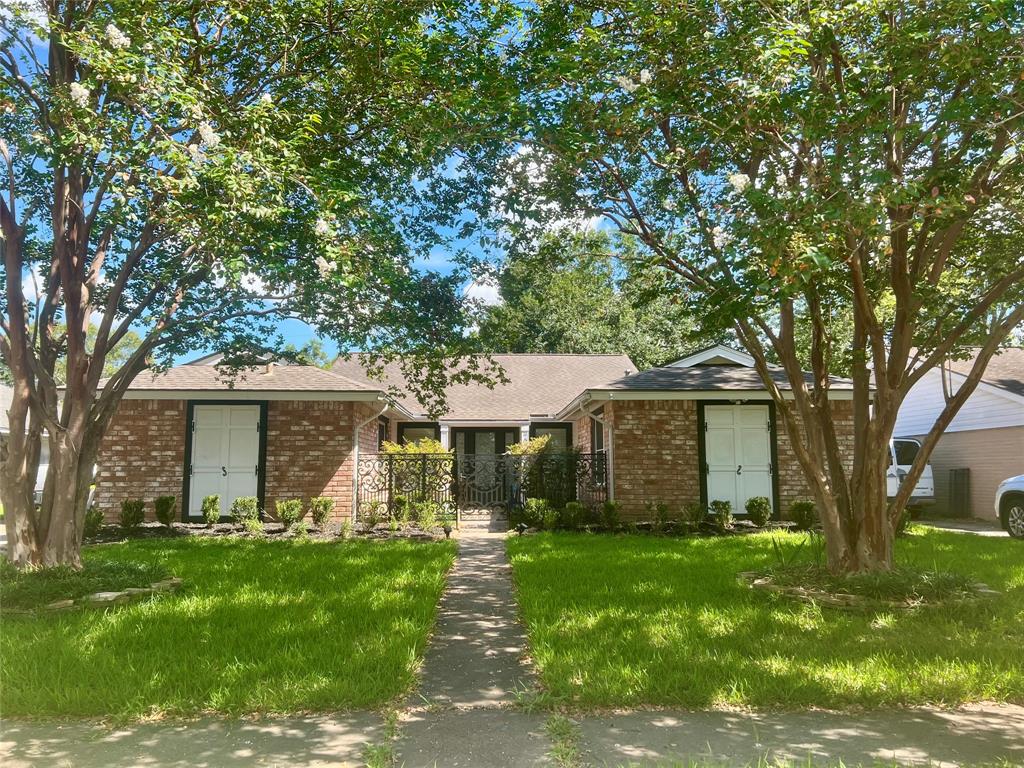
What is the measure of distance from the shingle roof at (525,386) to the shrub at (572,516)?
6994 millimetres

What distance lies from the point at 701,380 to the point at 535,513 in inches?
179

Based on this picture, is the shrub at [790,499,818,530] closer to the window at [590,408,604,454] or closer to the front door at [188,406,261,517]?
the window at [590,408,604,454]

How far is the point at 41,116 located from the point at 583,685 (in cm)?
722

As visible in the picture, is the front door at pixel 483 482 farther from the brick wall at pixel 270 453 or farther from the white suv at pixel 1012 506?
the white suv at pixel 1012 506

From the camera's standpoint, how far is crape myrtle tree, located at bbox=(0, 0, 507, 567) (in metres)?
5.60

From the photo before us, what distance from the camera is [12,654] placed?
185 inches

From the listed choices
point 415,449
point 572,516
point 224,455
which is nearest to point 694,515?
point 572,516

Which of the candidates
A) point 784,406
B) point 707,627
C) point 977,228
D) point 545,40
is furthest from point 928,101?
point 707,627

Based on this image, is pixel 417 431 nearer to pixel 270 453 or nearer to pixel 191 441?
pixel 270 453

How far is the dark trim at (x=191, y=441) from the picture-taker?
44.0ft

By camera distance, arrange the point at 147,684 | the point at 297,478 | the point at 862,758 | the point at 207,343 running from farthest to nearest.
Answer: the point at 297,478
the point at 207,343
the point at 147,684
the point at 862,758

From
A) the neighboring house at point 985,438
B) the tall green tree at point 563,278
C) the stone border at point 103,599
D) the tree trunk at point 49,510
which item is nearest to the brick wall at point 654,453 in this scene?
the tall green tree at point 563,278

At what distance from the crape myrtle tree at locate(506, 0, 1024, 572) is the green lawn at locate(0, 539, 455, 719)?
3882 mm

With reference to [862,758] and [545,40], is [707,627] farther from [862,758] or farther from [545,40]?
[545,40]
